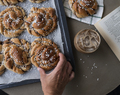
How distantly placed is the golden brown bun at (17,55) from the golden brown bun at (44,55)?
61mm

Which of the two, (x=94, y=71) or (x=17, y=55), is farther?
(x=94, y=71)

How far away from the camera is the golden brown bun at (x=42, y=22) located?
1008 mm

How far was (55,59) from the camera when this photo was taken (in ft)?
3.24

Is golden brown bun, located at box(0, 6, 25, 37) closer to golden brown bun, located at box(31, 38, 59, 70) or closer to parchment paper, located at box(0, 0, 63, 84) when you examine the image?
parchment paper, located at box(0, 0, 63, 84)

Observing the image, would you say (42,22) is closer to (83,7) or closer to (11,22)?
(11,22)

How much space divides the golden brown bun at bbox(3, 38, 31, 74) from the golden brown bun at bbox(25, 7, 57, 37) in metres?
0.14

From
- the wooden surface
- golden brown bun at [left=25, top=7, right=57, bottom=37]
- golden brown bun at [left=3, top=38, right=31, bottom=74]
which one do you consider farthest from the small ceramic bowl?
golden brown bun at [left=3, top=38, right=31, bottom=74]

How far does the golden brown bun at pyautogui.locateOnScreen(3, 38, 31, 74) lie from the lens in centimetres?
97

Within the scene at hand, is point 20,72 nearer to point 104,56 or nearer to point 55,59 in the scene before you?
point 55,59

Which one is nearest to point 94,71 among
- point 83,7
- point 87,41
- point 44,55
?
point 87,41

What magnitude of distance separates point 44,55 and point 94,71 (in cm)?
51

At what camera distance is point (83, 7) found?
3.44 ft

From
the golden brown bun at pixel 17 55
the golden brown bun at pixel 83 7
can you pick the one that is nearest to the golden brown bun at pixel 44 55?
the golden brown bun at pixel 17 55

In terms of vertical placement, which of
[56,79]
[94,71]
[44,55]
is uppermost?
[44,55]
